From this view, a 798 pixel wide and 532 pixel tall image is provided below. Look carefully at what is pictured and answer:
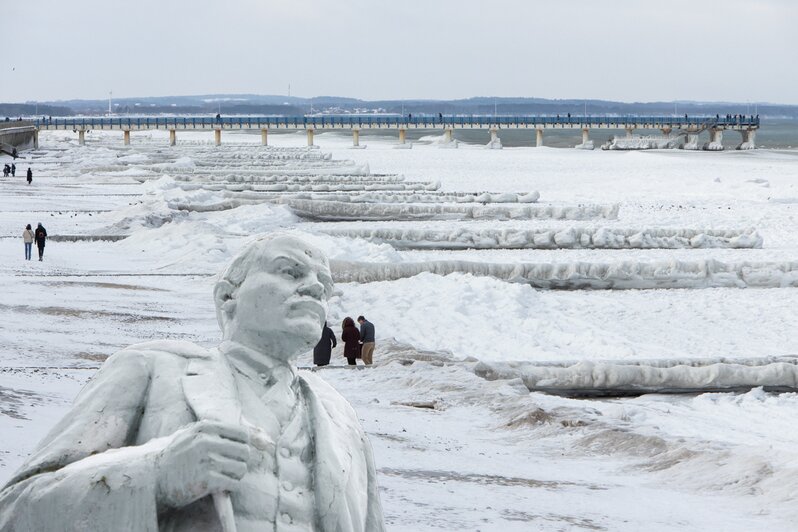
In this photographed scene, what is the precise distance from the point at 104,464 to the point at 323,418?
0.62 metres

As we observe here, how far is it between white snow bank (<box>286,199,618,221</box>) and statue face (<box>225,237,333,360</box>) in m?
30.8

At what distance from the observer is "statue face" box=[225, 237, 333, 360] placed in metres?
3.33

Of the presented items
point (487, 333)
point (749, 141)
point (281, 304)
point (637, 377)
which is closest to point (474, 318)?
point (487, 333)

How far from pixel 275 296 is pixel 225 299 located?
0.19 metres

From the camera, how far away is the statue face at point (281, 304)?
10.9 feet

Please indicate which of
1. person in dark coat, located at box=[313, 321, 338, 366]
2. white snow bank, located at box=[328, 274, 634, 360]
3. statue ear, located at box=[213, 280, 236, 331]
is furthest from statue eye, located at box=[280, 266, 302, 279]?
white snow bank, located at box=[328, 274, 634, 360]

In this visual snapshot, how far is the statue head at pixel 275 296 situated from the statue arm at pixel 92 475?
1.11 ft

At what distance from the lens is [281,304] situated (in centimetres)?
332

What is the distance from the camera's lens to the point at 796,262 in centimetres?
2333

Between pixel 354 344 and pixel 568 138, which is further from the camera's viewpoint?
pixel 568 138

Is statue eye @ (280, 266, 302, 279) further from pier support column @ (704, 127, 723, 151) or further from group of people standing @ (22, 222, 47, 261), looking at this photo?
pier support column @ (704, 127, 723, 151)

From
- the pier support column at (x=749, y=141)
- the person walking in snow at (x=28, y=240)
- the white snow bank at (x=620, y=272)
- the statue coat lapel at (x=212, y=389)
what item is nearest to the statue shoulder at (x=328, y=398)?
the statue coat lapel at (x=212, y=389)

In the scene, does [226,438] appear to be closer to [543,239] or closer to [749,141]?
[543,239]

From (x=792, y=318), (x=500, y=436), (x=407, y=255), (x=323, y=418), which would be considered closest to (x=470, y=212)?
(x=407, y=255)
